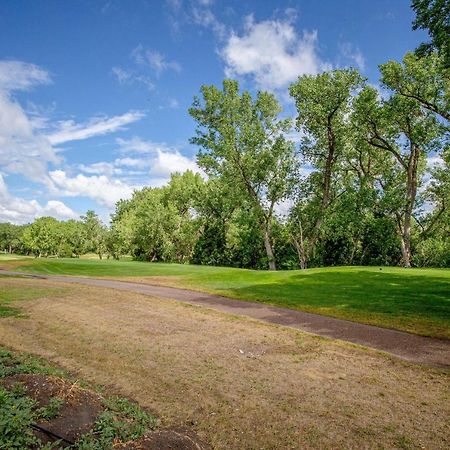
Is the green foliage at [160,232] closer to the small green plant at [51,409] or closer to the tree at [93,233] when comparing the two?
the tree at [93,233]

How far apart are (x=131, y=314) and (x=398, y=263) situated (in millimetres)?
42046

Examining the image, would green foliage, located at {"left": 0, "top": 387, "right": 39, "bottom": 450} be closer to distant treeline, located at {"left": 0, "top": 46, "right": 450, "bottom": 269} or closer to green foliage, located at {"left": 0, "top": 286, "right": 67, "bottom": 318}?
green foliage, located at {"left": 0, "top": 286, "right": 67, "bottom": 318}

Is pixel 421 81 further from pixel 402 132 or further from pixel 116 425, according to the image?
pixel 116 425

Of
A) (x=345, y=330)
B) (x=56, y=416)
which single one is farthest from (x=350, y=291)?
(x=56, y=416)

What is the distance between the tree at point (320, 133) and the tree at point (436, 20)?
19.6 metres

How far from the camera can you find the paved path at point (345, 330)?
9961 mm

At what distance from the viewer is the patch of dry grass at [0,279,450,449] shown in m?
5.86

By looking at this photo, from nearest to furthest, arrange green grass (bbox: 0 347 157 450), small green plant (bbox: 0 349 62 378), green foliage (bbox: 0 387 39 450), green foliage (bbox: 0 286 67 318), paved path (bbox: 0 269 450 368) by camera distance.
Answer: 1. green foliage (bbox: 0 387 39 450)
2. green grass (bbox: 0 347 157 450)
3. small green plant (bbox: 0 349 62 378)
4. paved path (bbox: 0 269 450 368)
5. green foliage (bbox: 0 286 67 318)

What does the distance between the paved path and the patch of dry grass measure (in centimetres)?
90

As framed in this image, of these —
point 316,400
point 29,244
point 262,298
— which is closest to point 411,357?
point 316,400

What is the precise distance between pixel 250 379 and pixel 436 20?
54.8ft

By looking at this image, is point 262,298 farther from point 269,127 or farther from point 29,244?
point 29,244

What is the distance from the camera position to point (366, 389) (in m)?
7.45

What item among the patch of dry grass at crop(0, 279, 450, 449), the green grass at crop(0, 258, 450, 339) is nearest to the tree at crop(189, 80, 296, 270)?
the green grass at crop(0, 258, 450, 339)
